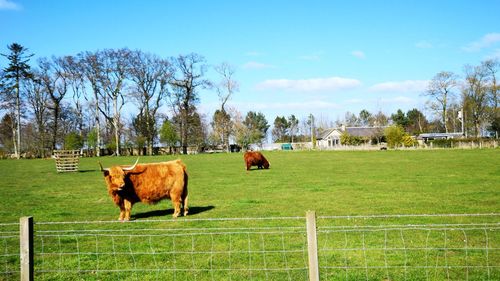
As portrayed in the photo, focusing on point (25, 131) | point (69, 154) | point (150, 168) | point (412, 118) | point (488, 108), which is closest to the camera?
point (150, 168)

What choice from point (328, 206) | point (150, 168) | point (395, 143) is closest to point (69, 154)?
point (150, 168)

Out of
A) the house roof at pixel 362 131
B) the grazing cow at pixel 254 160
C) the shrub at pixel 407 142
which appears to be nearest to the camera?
the grazing cow at pixel 254 160

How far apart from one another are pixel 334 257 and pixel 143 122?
2998 inches

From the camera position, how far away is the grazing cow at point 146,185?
1207 cm

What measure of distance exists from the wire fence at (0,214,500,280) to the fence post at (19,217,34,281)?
47.9 inches

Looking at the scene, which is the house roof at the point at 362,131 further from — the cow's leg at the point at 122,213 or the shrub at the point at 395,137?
the cow's leg at the point at 122,213

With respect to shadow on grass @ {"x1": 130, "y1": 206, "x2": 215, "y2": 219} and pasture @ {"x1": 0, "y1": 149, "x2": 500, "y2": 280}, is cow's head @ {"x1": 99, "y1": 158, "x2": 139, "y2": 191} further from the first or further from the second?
shadow on grass @ {"x1": 130, "y1": 206, "x2": 215, "y2": 219}

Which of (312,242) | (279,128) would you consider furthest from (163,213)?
(279,128)

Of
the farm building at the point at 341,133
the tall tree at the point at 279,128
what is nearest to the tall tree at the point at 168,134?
the farm building at the point at 341,133

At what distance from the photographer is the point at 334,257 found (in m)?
7.81

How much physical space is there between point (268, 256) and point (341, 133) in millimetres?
105508

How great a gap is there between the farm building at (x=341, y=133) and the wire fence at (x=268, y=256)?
92.3 metres

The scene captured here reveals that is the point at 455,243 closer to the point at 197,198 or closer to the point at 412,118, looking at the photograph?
the point at 197,198

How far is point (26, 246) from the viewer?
5391mm
